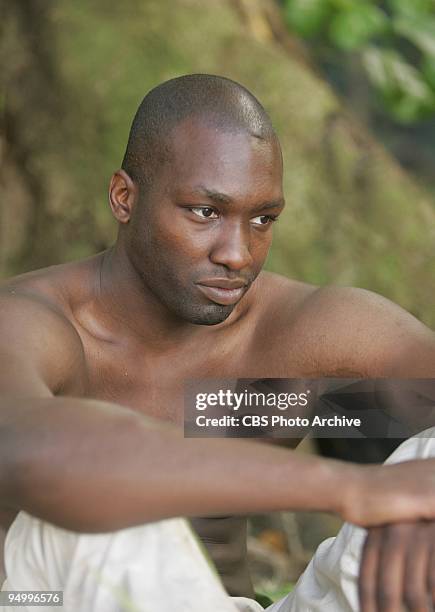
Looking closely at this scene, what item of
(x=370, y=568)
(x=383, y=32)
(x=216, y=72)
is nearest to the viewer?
(x=370, y=568)

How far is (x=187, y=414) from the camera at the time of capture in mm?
2578

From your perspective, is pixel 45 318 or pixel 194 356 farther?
pixel 194 356

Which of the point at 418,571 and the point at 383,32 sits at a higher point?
the point at 383,32

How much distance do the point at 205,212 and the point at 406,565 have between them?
888mm

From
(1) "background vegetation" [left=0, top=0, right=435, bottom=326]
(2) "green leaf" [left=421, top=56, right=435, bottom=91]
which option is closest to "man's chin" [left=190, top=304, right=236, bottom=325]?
(1) "background vegetation" [left=0, top=0, right=435, bottom=326]

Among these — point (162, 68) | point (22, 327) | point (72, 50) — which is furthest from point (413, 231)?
point (22, 327)

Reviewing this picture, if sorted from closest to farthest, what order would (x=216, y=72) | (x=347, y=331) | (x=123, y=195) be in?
(x=123, y=195) → (x=347, y=331) → (x=216, y=72)

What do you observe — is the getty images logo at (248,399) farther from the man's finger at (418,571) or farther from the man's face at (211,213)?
the man's finger at (418,571)

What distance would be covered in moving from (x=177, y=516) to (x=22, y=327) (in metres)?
0.65

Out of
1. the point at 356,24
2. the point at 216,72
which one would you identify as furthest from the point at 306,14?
the point at 216,72

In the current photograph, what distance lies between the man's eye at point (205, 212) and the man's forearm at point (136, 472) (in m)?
0.68

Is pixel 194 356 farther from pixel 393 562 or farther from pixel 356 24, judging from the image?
pixel 356 24

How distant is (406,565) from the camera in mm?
1711

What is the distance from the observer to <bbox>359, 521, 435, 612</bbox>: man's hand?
5.58 ft
